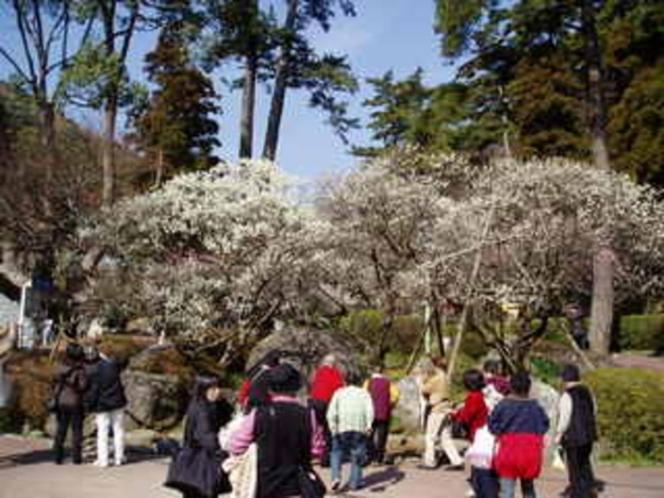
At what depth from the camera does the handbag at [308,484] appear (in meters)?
5.64

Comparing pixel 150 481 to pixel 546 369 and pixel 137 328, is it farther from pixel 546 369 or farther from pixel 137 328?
pixel 137 328

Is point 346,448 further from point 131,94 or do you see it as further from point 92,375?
point 131,94

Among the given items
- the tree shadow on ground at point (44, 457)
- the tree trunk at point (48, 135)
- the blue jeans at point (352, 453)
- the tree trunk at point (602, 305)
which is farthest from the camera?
the tree trunk at point (602, 305)

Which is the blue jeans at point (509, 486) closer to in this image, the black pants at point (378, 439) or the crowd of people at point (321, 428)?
the crowd of people at point (321, 428)

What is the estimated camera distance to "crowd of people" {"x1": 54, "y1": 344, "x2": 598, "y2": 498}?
18.7 feet

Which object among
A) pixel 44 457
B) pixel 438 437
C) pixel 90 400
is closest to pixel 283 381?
pixel 90 400

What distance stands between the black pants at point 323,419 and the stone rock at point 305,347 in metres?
5.20

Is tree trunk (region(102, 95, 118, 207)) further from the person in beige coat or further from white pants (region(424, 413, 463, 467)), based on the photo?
white pants (region(424, 413, 463, 467))

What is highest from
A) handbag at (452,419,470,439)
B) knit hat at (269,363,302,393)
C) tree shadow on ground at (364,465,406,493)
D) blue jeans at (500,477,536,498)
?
knit hat at (269,363,302,393)

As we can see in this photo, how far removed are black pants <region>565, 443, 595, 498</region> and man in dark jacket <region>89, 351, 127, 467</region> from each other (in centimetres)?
580

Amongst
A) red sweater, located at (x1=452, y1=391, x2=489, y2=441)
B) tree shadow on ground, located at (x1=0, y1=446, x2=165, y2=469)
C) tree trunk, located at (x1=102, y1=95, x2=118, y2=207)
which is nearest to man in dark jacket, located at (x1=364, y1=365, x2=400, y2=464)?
Answer: red sweater, located at (x1=452, y1=391, x2=489, y2=441)

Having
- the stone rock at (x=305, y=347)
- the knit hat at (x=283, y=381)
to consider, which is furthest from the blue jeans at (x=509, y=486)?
the stone rock at (x=305, y=347)

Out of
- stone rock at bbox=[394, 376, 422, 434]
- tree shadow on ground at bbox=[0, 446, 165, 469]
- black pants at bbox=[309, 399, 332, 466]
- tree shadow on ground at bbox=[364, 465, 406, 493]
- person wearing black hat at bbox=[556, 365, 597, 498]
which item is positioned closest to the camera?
person wearing black hat at bbox=[556, 365, 597, 498]

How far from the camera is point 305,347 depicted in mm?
18234
